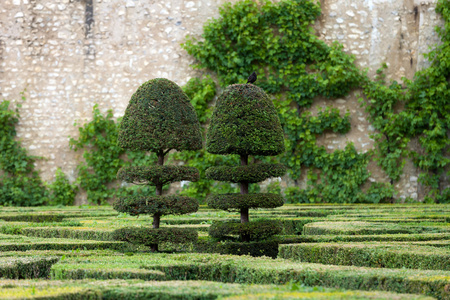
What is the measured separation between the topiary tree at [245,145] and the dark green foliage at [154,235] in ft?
1.59

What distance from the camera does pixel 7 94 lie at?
46.6 feet

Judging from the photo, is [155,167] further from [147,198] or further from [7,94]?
[7,94]

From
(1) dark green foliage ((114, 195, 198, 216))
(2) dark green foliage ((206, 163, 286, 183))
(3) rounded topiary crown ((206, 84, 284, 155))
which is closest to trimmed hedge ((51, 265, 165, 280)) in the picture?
(1) dark green foliage ((114, 195, 198, 216))

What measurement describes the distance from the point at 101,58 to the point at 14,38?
222 centimetres

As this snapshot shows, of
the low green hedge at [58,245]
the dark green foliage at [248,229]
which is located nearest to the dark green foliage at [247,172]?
the dark green foliage at [248,229]

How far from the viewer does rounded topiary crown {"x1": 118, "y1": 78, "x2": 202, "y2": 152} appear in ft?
20.7

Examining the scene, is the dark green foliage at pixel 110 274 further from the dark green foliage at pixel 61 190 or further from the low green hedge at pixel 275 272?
the dark green foliage at pixel 61 190

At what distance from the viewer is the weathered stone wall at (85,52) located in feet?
45.3

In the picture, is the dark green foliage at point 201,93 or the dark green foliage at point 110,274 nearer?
the dark green foliage at point 110,274

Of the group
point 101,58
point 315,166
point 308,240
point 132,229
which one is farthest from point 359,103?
point 132,229

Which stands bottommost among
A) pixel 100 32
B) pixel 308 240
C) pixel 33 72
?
pixel 308 240

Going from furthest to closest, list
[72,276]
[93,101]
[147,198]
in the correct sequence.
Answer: [93,101] → [147,198] → [72,276]

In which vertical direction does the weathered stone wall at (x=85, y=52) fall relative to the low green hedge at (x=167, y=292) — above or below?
above

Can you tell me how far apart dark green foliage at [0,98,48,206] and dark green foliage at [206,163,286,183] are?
26.9 ft
